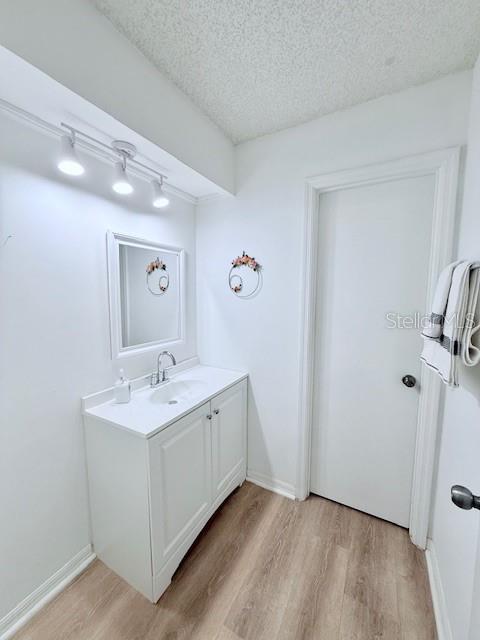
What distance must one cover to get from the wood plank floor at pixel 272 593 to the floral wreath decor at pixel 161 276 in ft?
5.17

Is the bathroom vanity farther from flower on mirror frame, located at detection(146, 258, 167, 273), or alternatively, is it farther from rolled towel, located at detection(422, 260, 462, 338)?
rolled towel, located at detection(422, 260, 462, 338)

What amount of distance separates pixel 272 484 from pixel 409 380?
1236 mm

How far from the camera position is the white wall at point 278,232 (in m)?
1.38

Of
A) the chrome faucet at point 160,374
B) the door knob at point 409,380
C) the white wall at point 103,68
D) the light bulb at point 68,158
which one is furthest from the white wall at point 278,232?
the light bulb at point 68,158

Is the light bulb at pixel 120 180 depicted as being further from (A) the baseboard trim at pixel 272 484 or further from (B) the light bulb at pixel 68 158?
(A) the baseboard trim at pixel 272 484

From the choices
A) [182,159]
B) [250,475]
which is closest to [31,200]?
[182,159]

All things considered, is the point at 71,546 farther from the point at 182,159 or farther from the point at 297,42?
the point at 297,42

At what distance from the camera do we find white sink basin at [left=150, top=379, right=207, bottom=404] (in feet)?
5.43

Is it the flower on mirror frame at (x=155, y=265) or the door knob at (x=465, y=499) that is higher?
the flower on mirror frame at (x=155, y=265)

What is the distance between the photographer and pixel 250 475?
6.79 ft

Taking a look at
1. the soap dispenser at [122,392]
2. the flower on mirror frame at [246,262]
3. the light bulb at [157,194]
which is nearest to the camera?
the soap dispenser at [122,392]

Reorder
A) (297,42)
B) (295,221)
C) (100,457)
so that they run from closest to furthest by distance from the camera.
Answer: (297,42)
(100,457)
(295,221)

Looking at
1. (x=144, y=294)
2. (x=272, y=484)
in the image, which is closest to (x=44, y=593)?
(x=272, y=484)

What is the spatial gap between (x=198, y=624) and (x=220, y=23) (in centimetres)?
256
